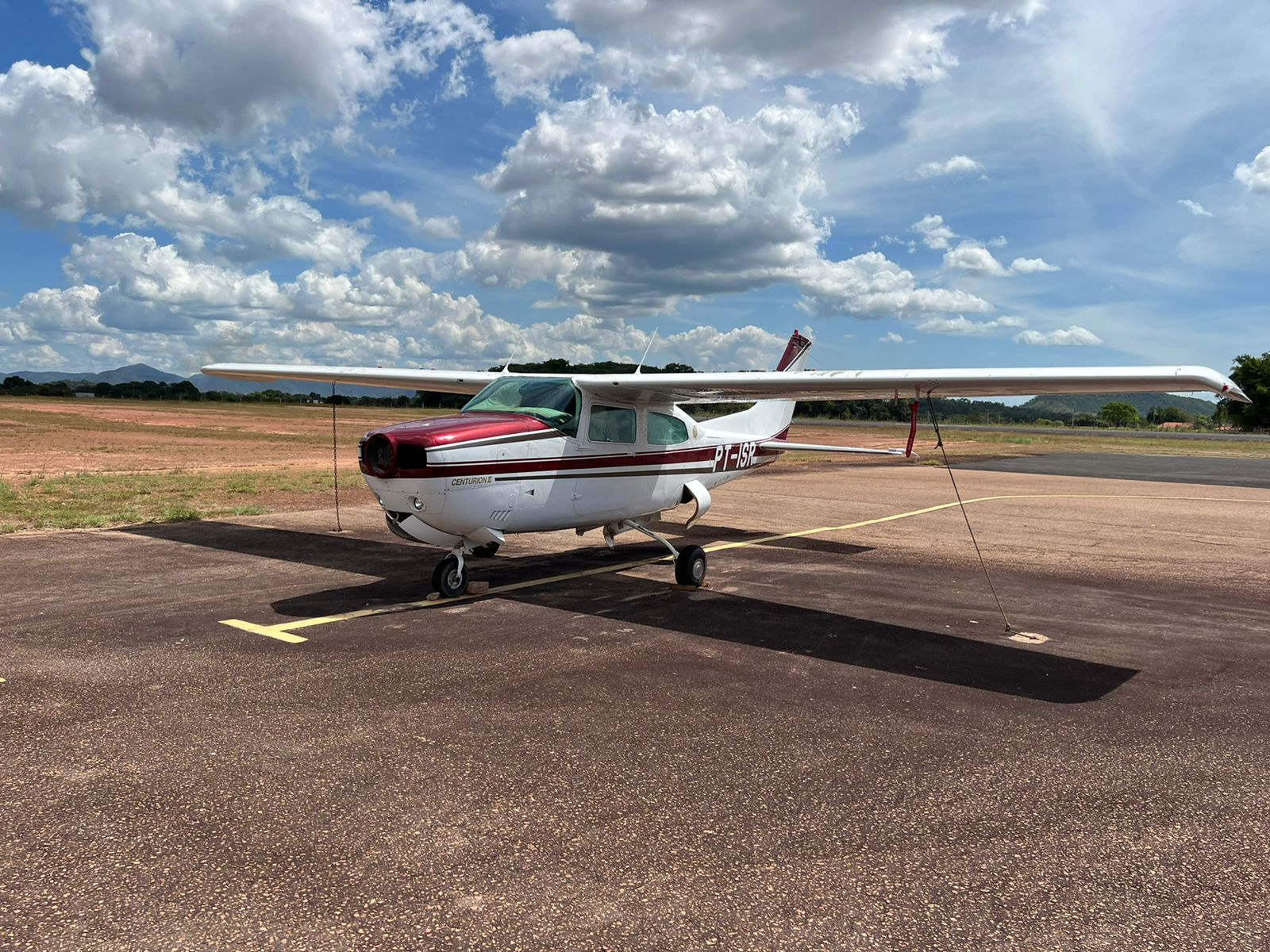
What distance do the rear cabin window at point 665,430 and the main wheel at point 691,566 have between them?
1.65 meters

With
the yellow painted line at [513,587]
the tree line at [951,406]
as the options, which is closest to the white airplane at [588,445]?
the yellow painted line at [513,587]

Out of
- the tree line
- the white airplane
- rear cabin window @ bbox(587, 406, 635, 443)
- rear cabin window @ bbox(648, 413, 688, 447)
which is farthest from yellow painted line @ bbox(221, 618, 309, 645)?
the tree line

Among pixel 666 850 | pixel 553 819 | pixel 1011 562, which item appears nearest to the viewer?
pixel 666 850

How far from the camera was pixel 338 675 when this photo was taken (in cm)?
604

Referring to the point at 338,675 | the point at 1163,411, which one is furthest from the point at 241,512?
the point at 1163,411

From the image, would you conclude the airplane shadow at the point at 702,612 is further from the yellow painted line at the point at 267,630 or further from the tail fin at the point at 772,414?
the tail fin at the point at 772,414

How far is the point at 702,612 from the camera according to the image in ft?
27.9

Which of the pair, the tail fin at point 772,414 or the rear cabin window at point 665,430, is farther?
the tail fin at point 772,414

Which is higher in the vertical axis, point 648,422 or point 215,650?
point 648,422

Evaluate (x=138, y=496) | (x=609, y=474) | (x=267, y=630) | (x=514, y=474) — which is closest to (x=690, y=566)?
(x=609, y=474)

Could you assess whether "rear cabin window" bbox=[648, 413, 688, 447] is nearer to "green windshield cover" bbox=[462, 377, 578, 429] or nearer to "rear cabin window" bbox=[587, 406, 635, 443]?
"rear cabin window" bbox=[587, 406, 635, 443]

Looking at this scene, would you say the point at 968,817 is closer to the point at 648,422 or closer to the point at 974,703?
the point at 974,703

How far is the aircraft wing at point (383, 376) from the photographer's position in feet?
40.9

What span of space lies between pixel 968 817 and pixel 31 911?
158 inches
